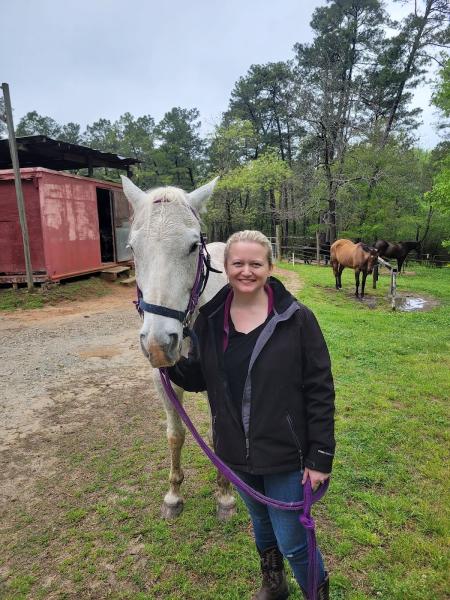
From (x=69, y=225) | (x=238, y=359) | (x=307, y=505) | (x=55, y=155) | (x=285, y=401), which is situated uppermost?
(x=55, y=155)

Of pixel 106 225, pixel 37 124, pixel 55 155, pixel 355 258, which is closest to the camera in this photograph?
pixel 355 258

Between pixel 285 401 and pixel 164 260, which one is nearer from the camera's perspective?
pixel 285 401

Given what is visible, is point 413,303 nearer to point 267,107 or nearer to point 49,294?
point 49,294

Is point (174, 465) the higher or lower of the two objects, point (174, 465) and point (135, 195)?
the lower

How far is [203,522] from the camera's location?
96.6 inches

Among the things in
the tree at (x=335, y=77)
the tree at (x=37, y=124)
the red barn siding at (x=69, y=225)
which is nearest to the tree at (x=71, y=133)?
the tree at (x=37, y=124)

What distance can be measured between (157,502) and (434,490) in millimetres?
2046

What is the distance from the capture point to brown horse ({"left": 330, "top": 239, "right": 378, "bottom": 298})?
Result: 34.6ft

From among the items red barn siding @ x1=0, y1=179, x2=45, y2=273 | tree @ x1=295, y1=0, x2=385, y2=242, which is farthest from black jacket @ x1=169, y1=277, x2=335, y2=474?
tree @ x1=295, y1=0, x2=385, y2=242

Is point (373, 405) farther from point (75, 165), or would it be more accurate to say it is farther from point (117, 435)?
point (75, 165)

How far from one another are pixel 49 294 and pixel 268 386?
31.2ft

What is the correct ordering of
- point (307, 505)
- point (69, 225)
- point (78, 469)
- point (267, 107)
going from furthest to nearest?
point (267, 107)
point (69, 225)
point (78, 469)
point (307, 505)

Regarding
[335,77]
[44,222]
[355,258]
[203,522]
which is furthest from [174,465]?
[335,77]

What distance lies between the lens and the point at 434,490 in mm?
2629
